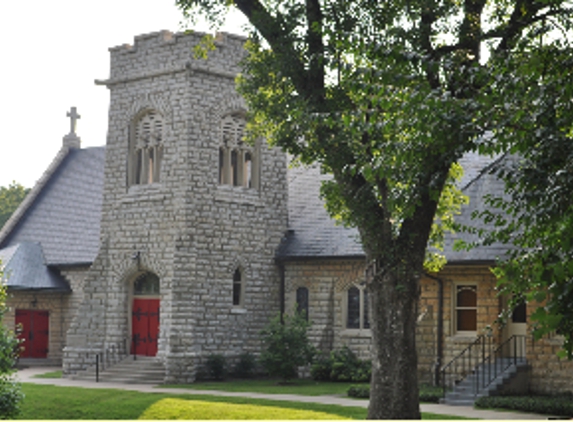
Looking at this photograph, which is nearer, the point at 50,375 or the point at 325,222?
the point at 50,375

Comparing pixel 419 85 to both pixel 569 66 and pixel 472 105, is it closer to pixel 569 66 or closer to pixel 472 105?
pixel 472 105

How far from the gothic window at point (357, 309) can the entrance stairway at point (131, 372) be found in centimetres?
577

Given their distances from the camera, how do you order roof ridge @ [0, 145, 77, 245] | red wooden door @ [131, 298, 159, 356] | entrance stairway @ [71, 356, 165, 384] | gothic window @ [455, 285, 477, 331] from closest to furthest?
1. gothic window @ [455, 285, 477, 331]
2. entrance stairway @ [71, 356, 165, 384]
3. red wooden door @ [131, 298, 159, 356]
4. roof ridge @ [0, 145, 77, 245]

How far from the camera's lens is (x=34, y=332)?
31812 millimetres

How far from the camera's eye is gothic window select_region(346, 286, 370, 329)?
25703mm

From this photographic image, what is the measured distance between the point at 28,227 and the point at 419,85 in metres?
26.9

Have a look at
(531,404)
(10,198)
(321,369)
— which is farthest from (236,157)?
(10,198)

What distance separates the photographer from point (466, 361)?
23078 mm

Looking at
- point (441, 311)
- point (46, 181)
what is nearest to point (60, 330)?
point (46, 181)

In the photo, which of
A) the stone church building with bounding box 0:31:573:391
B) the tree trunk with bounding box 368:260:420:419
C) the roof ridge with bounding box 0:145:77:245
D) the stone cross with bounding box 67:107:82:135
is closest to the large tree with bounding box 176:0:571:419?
the tree trunk with bounding box 368:260:420:419

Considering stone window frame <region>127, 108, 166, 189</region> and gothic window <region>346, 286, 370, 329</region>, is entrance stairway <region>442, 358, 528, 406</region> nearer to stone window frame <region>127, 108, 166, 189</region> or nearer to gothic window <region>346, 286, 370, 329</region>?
gothic window <region>346, 286, 370, 329</region>

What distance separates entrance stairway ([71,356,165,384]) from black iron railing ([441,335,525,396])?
26.5ft

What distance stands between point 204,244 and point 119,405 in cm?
766

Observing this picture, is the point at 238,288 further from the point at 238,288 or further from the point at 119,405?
Answer: the point at 119,405
